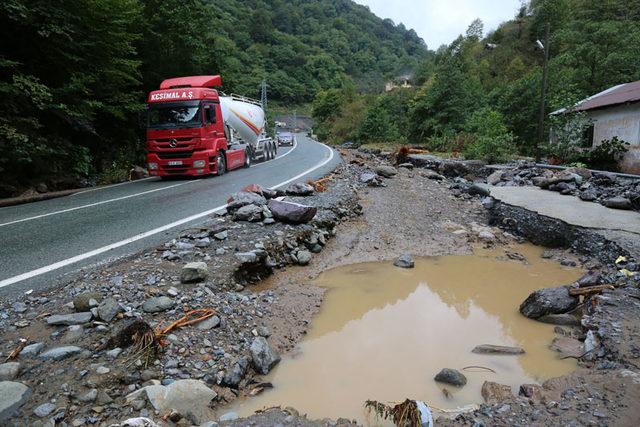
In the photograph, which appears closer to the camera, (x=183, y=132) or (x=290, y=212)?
(x=290, y=212)

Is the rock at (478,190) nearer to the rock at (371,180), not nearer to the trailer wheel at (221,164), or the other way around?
the rock at (371,180)

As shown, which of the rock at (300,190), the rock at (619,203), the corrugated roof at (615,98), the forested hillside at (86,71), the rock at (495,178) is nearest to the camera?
the rock at (619,203)

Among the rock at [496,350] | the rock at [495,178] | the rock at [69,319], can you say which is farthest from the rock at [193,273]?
the rock at [495,178]

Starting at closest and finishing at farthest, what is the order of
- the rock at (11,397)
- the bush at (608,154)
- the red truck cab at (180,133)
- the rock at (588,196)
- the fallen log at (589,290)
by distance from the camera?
the rock at (11,397) < the fallen log at (589,290) < the rock at (588,196) < the red truck cab at (180,133) < the bush at (608,154)

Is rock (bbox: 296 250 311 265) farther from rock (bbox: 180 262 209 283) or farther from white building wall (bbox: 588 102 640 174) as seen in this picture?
white building wall (bbox: 588 102 640 174)

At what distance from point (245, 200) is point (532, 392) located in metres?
5.07

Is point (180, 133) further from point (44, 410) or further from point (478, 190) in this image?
point (44, 410)

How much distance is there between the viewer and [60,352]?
2904 millimetres

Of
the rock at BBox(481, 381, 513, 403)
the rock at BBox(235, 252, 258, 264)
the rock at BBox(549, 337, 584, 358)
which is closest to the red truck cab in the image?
the rock at BBox(235, 252, 258, 264)

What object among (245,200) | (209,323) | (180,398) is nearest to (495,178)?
(245,200)

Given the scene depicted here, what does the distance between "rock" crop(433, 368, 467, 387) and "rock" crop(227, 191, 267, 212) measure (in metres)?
4.32

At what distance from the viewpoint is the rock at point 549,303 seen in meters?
4.71

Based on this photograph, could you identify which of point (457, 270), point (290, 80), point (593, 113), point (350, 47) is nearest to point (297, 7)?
point (350, 47)

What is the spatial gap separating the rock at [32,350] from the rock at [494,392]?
3.49 metres
